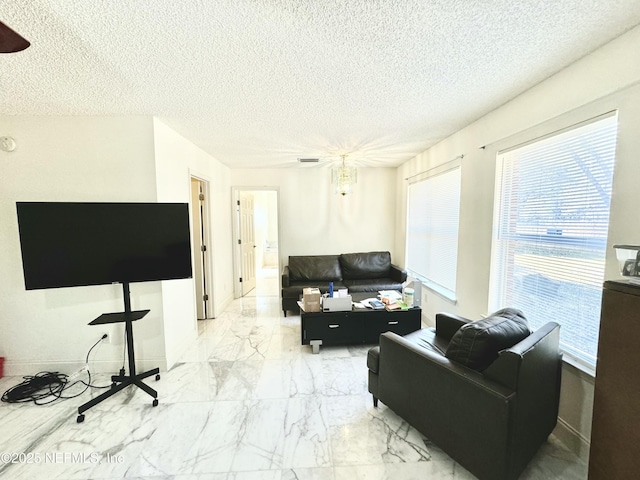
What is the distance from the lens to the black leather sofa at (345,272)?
404 centimetres

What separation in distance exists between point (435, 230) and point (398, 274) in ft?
3.40

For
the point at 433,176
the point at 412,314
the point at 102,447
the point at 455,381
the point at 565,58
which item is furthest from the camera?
the point at 433,176

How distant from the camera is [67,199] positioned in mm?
2289

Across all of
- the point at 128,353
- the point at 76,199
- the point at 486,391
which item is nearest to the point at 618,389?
the point at 486,391

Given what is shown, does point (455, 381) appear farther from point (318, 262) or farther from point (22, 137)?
point (22, 137)

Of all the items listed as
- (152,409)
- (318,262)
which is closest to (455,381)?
(152,409)

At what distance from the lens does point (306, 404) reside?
6.57 feet

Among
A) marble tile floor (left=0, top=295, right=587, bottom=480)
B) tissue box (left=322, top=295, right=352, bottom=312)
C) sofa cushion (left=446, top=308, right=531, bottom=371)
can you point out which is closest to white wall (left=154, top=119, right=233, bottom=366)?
marble tile floor (left=0, top=295, right=587, bottom=480)

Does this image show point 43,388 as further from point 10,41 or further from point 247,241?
point 247,241

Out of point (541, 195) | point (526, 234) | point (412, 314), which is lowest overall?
point (412, 314)

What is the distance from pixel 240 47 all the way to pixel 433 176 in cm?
286

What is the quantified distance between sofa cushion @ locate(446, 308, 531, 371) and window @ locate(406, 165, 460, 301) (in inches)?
59.1

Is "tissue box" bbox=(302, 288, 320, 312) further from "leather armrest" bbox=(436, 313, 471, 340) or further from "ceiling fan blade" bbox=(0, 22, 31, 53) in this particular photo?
"ceiling fan blade" bbox=(0, 22, 31, 53)

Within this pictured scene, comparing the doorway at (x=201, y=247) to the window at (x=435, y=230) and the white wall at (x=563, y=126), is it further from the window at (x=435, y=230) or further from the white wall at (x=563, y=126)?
the white wall at (x=563, y=126)
